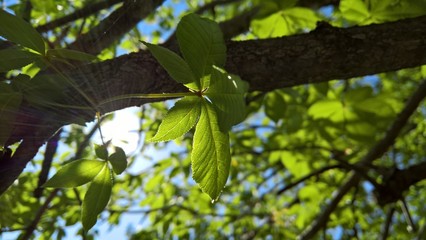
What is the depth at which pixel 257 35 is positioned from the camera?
5.91 ft

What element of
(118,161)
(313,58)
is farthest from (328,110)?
(118,161)

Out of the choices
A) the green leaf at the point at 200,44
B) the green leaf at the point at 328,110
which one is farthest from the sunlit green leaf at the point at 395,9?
the green leaf at the point at 200,44

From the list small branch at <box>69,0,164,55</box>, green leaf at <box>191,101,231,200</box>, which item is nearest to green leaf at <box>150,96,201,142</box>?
green leaf at <box>191,101,231,200</box>

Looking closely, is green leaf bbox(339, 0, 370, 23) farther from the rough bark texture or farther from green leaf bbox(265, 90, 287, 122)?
green leaf bbox(265, 90, 287, 122)

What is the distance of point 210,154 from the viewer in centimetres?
79

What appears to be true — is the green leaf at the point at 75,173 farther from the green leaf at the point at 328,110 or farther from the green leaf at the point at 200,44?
the green leaf at the point at 328,110

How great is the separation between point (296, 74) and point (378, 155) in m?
1.54

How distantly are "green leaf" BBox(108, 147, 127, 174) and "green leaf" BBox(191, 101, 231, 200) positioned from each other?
176 mm

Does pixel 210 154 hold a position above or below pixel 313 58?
above

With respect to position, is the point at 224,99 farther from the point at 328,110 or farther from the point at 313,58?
the point at 328,110

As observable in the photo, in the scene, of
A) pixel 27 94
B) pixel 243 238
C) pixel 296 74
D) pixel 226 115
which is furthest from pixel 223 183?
pixel 243 238

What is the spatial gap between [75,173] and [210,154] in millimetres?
288

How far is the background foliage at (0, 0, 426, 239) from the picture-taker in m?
1.63

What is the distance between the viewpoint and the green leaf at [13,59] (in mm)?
742
